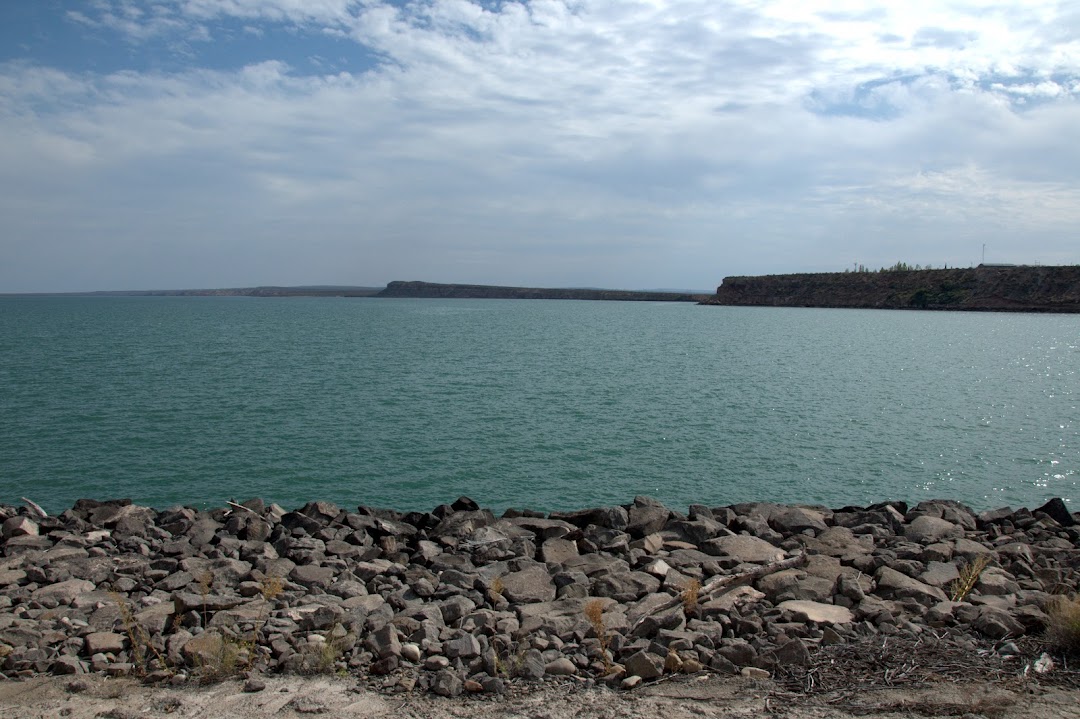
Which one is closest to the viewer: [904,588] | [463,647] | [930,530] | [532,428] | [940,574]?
[463,647]

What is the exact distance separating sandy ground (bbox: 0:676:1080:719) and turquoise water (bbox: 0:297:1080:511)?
27.4 ft

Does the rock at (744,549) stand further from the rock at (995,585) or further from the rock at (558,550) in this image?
the rock at (995,585)

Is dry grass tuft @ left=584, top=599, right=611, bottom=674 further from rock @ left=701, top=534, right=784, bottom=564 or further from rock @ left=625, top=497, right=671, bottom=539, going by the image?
rock @ left=625, top=497, right=671, bottom=539

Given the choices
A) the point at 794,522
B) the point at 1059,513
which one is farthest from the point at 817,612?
the point at 1059,513

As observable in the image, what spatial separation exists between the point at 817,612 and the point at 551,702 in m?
3.01

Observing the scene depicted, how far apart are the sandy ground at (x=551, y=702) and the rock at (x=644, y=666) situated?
0.11 m

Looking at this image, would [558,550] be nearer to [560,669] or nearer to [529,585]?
[529,585]

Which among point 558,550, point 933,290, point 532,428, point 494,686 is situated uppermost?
point 933,290

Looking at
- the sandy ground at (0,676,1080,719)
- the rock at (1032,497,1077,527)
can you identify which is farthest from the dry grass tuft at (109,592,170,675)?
the rock at (1032,497,1077,527)

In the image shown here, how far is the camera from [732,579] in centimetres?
832

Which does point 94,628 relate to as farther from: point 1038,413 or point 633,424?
point 1038,413

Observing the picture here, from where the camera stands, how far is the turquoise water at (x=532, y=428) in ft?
52.2

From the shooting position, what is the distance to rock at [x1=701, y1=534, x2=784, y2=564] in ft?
31.3

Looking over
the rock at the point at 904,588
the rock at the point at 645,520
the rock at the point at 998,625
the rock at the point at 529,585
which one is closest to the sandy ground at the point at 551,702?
the rock at the point at 998,625
